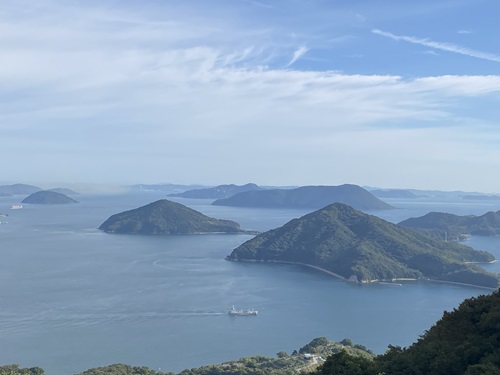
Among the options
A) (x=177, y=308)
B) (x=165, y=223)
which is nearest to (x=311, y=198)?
(x=165, y=223)

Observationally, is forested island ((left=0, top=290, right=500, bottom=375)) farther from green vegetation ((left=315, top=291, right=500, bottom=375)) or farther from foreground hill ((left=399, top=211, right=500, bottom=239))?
foreground hill ((left=399, top=211, right=500, bottom=239))

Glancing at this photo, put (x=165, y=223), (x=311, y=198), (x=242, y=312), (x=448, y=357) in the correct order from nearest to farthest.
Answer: (x=448, y=357)
(x=242, y=312)
(x=165, y=223)
(x=311, y=198)

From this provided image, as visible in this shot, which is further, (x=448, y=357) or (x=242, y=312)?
(x=242, y=312)

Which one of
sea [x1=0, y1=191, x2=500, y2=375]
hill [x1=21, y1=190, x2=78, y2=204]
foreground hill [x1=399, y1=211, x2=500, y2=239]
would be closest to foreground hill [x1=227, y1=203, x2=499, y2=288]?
sea [x1=0, y1=191, x2=500, y2=375]

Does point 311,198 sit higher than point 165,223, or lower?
higher

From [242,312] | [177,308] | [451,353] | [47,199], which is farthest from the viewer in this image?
[47,199]

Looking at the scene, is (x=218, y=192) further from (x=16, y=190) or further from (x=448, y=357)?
(x=448, y=357)

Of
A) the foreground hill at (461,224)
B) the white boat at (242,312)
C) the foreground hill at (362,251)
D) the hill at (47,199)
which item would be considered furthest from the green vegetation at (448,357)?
the hill at (47,199)

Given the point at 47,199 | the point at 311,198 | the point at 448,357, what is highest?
the point at 311,198
